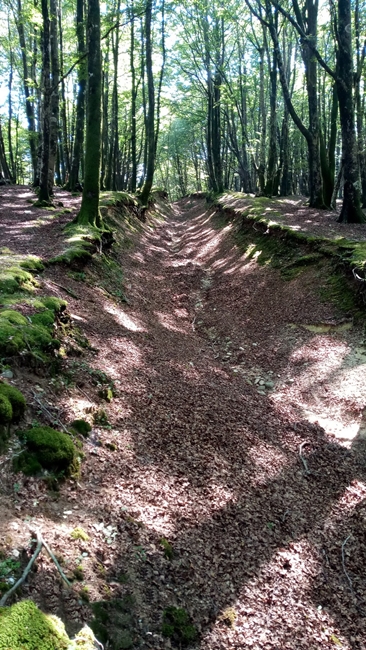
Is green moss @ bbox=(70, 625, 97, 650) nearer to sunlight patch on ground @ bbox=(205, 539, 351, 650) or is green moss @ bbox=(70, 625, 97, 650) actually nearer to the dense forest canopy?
sunlight patch on ground @ bbox=(205, 539, 351, 650)

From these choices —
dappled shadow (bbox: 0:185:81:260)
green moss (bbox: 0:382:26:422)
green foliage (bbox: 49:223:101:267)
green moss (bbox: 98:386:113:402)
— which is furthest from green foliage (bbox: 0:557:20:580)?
dappled shadow (bbox: 0:185:81:260)

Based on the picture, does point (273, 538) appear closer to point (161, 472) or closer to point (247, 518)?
point (247, 518)

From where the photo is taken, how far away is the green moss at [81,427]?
4579 mm

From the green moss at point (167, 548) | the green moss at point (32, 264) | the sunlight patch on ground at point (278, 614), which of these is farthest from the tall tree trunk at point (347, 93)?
the green moss at point (167, 548)

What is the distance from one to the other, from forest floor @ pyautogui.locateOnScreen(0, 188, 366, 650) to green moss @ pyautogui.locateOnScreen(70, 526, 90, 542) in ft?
0.15

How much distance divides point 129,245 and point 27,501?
1235 centimetres

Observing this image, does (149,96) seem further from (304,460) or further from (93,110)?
(304,460)

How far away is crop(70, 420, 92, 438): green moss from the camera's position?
4.58m

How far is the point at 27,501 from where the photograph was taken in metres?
3.42

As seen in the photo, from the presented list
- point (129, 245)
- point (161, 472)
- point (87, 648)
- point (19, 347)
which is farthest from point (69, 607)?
point (129, 245)

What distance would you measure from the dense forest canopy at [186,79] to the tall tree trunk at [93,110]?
0.03m

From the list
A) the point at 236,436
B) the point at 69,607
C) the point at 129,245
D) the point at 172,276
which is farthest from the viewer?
the point at 129,245

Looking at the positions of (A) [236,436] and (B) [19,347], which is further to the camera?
(A) [236,436]

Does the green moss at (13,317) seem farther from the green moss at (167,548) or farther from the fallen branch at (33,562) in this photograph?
the green moss at (167,548)
